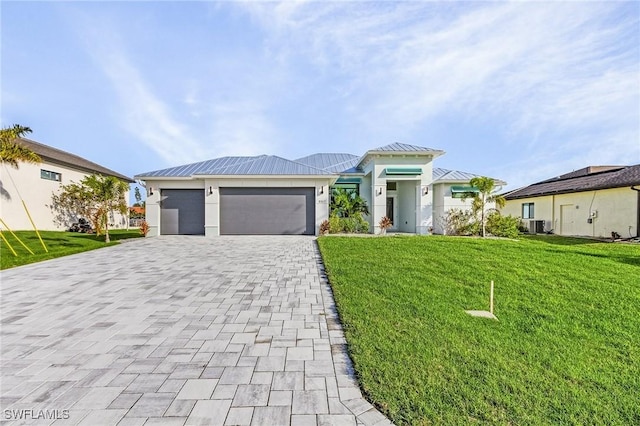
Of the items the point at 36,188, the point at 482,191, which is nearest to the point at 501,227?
the point at 482,191

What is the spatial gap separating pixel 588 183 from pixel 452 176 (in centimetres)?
956

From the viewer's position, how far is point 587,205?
63.1ft

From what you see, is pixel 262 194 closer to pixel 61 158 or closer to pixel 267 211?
pixel 267 211

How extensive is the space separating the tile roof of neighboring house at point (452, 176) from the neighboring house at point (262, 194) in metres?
1.34

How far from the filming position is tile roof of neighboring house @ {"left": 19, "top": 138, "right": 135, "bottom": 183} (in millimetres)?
20688

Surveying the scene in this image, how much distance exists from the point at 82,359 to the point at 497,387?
4.50 m

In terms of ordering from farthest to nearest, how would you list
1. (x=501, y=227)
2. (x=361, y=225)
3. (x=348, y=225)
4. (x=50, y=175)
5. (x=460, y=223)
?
(x=50, y=175)
(x=361, y=225)
(x=460, y=223)
(x=348, y=225)
(x=501, y=227)

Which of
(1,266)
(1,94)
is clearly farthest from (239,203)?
(1,94)

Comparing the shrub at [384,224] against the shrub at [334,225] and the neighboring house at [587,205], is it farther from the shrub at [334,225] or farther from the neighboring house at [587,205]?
the neighboring house at [587,205]

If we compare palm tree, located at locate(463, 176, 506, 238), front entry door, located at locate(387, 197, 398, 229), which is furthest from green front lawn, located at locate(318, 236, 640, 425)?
front entry door, located at locate(387, 197, 398, 229)

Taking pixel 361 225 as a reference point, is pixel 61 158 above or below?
above

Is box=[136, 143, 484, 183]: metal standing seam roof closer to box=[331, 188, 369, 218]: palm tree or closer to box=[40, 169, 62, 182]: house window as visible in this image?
box=[331, 188, 369, 218]: palm tree

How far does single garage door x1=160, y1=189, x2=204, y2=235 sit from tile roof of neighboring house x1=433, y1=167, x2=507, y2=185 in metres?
15.2

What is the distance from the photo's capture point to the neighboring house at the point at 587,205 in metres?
16.5
